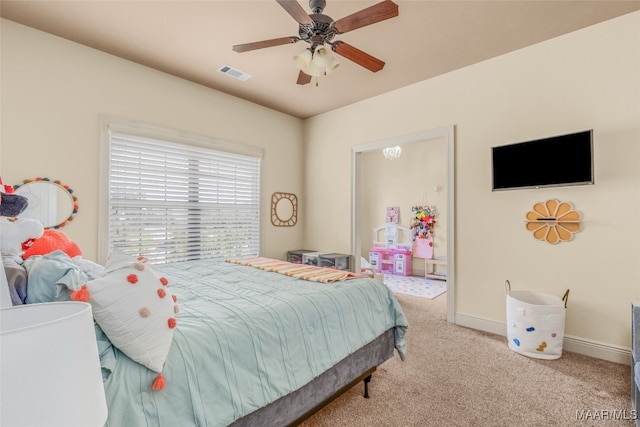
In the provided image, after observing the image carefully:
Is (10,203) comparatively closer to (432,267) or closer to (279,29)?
(279,29)

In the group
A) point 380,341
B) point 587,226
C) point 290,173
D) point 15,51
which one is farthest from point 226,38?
point 587,226

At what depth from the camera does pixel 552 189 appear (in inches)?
107

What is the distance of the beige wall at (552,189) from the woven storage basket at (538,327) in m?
0.30

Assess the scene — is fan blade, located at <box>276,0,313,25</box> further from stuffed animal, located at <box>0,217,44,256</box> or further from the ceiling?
stuffed animal, located at <box>0,217,44,256</box>

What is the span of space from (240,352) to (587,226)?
2970mm

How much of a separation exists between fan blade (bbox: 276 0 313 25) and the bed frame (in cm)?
208

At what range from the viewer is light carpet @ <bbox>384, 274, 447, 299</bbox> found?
4.81 metres

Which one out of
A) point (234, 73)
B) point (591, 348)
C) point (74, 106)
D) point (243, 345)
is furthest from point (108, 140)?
point (591, 348)

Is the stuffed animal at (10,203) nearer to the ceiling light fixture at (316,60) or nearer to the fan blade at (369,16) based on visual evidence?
the ceiling light fixture at (316,60)

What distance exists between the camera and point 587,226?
8.37ft

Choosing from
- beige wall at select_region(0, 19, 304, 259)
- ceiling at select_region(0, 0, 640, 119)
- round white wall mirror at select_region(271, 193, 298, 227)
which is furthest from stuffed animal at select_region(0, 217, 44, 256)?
round white wall mirror at select_region(271, 193, 298, 227)

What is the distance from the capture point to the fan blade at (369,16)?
1.75m

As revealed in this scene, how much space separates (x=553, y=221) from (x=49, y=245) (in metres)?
3.63

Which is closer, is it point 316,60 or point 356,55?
point 316,60
